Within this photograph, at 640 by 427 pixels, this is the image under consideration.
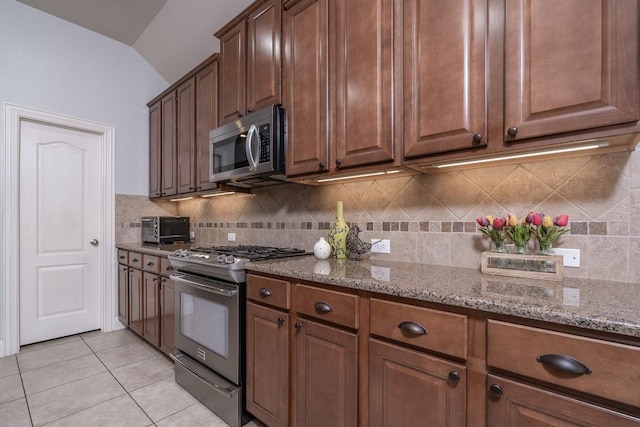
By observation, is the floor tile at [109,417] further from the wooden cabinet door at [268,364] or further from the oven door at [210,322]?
the wooden cabinet door at [268,364]

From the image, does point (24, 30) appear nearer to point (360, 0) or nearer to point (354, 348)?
point (360, 0)

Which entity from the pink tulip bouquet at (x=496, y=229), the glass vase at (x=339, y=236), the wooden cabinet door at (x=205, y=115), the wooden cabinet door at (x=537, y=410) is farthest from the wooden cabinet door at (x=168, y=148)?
the wooden cabinet door at (x=537, y=410)

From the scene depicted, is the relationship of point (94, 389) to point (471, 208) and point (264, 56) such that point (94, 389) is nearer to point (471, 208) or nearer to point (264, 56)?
point (264, 56)

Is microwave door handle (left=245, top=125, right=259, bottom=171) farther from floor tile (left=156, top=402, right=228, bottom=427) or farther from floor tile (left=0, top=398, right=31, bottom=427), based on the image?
floor tile (left=0, top=398, right=31, bottom=427)

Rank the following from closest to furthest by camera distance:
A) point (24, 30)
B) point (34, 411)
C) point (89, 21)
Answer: point (34, 411) < point (24, 30) < point (89, 21)

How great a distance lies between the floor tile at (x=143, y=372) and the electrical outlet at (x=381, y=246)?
1861 mm

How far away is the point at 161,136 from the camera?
3.28 meters

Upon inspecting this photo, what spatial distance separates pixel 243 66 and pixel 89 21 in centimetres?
223

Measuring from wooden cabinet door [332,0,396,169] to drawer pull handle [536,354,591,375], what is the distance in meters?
0.95

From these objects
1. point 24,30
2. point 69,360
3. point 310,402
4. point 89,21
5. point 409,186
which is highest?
point 89,21

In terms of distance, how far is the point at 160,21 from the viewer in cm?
295

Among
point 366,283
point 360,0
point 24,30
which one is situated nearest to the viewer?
point 366,283

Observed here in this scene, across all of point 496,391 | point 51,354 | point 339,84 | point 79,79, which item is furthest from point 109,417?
point 79,79

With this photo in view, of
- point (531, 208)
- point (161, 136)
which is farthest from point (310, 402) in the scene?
point (161, 136)
